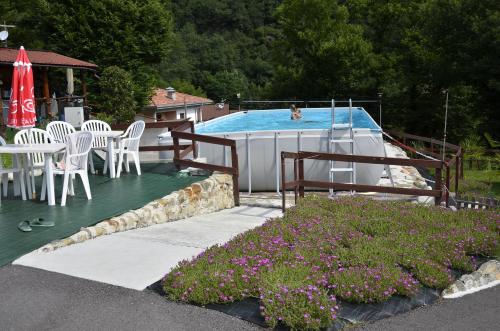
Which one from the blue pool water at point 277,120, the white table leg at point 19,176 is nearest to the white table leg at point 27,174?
the white table leg at point 19,176

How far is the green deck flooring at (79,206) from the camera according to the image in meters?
5.77

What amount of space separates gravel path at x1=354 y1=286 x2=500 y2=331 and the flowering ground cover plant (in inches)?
8.5

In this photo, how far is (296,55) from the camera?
3778 cm

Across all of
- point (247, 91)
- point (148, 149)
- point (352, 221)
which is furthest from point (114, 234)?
point (247, 91)

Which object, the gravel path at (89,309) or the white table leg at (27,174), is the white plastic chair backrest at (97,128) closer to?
the white table leg at (27,174)

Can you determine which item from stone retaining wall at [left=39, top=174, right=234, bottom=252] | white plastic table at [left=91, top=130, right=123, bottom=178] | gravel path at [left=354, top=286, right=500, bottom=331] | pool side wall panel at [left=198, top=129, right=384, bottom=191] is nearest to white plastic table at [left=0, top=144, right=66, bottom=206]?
stone retaining wall at [left=39, top=174, right=234, bottom=252]

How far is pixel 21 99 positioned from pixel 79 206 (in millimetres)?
1656

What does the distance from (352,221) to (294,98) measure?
31.0m

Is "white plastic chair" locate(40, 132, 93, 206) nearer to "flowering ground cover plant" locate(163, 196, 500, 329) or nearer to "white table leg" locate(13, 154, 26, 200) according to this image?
"white table leg" locate(13, 154, 26, 200)

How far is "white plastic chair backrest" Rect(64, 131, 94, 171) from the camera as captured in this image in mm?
7277

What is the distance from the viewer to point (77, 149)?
7453 mm

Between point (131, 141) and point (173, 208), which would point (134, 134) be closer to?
point (131, 141)

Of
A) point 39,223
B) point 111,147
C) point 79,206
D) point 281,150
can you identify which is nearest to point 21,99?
point 79,206

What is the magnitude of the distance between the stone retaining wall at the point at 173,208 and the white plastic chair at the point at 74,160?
105 cm
